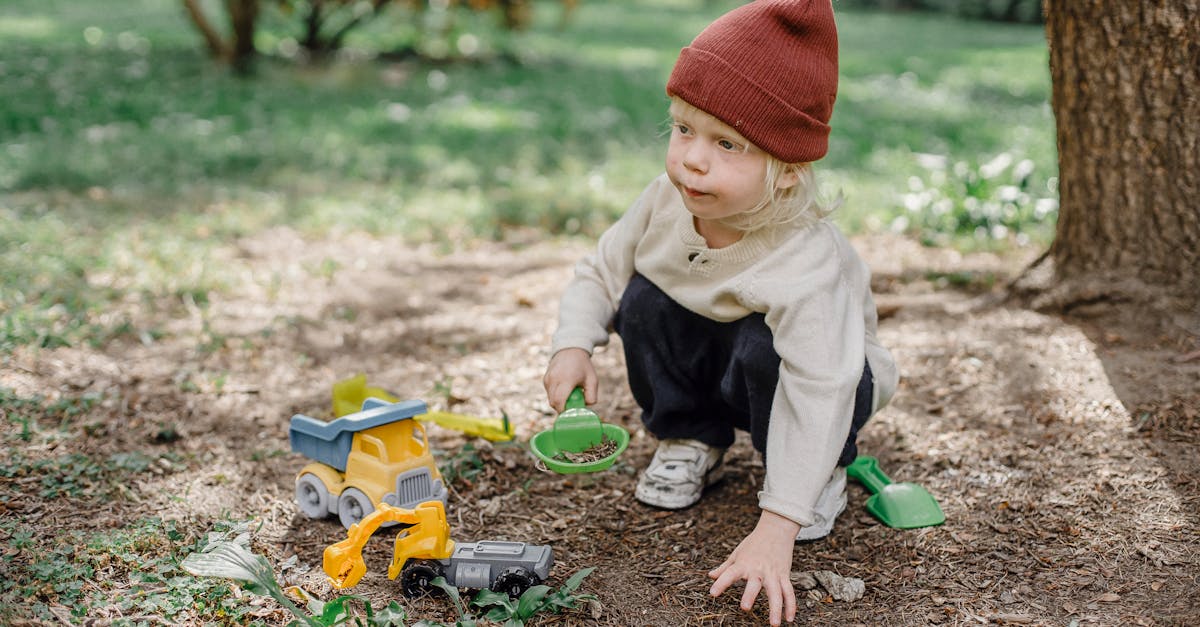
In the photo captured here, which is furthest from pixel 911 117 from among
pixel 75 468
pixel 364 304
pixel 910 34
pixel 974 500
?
pixel 910 34

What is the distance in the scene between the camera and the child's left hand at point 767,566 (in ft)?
6.45

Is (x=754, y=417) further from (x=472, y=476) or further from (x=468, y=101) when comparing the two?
(x=468, y=101)

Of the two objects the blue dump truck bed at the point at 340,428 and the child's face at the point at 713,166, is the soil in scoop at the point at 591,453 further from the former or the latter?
the child's face at the point at 713,166

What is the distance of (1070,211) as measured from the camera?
A: 3.39 m

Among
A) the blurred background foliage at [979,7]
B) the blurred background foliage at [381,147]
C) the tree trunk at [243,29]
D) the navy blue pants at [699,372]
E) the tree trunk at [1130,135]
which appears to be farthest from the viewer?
the blurred background foliage at [979,7]

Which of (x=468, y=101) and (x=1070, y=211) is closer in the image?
(x=1070, y=211)

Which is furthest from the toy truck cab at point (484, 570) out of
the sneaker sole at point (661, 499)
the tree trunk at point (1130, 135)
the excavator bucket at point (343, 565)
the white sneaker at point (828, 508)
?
the tree trunk at point (1130, 135)

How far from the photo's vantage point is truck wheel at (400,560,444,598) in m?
2.18

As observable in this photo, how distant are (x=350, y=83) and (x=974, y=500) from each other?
7269 mm

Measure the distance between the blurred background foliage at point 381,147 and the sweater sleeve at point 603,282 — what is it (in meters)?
1.59

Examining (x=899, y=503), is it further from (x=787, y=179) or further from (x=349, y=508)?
(x=349, y=508)

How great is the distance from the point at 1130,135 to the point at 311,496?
2.63 meters

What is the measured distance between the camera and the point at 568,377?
2408 mm

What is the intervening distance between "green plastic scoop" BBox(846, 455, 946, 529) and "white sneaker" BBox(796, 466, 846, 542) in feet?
0.32
